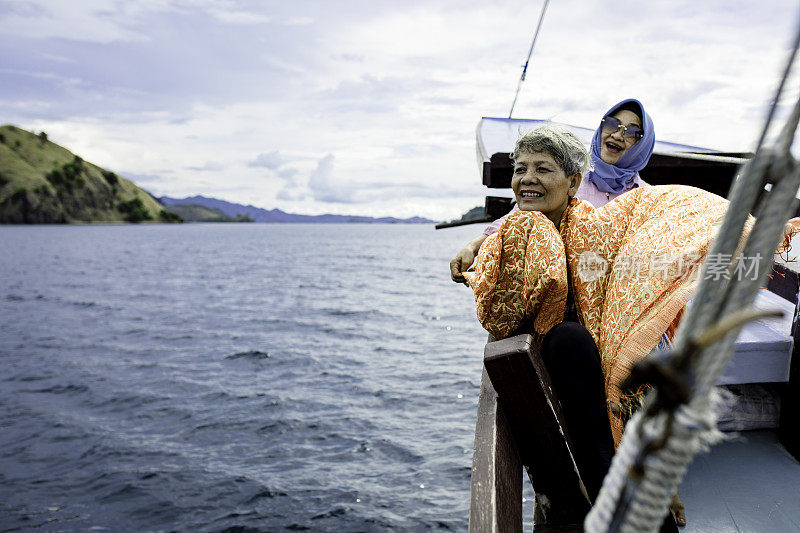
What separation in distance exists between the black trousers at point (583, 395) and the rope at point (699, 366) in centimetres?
139

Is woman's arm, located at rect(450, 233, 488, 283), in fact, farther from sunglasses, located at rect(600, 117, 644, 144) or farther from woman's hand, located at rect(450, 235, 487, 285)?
sunglasses, located at rect(600, 117, 644, 144)

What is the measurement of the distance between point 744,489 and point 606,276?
123 cm

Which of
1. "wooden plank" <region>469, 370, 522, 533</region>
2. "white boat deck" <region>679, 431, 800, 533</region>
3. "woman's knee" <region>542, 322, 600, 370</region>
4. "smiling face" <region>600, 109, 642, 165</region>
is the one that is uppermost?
"smiling face" <region>600, 109, 642, 165</region>

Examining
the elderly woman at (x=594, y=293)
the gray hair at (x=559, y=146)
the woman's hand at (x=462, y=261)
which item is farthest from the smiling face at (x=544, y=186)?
the woman's hand at (x=462, y=261)

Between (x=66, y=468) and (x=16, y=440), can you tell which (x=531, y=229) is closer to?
(x=66, y=468)

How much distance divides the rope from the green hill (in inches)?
5853

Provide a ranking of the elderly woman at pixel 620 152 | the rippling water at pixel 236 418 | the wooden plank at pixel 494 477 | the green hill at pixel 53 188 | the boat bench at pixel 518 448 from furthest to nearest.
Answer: the green hill at pixel 53 188 → the rippling water at pixel 236 418 → the elderly woman at pixel 620 152 → the boat bench at pixel 518 448 → the wooden plank at pixel 494 477

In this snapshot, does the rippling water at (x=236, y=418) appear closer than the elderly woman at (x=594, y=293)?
No

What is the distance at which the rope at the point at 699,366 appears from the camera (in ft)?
2.24

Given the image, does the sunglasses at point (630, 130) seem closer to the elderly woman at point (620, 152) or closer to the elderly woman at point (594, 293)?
the elderly woman at point (620, 152)

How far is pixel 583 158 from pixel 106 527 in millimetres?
6553

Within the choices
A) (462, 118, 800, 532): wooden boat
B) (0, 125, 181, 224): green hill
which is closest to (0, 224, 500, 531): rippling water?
(462, 118, 800, 532): wooden boat

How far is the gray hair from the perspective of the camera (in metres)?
2.65

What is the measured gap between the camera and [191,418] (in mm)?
9367
